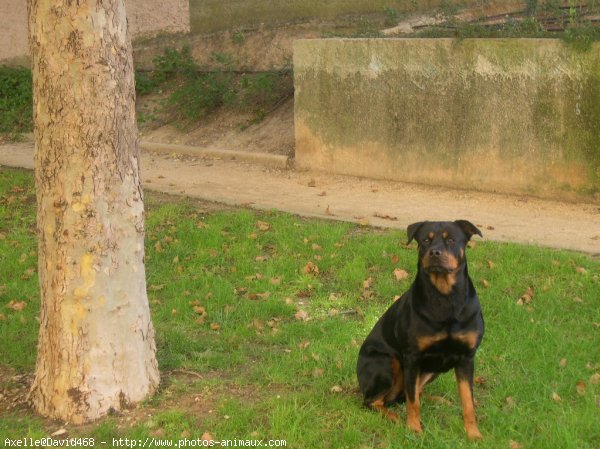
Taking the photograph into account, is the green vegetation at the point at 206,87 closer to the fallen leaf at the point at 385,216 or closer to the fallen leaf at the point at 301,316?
the fallen leaf at the point at 385,216

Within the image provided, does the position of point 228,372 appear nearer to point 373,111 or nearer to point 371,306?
point 371,306

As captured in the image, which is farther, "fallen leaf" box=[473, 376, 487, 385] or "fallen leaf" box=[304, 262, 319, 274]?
"fallen leaf" box=[304, 262, 319, 274]

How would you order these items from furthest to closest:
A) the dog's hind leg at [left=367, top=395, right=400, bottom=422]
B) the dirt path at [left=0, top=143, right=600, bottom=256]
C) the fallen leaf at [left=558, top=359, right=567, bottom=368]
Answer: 1. the dirt path at [left=0, top=143, right=600, bottom=256]
2. the fallen leaf at [left=558, top=359, right=567, bottom=368]
3. the dog's hind leg at [left=367, top=395, right=400, bottom=422]

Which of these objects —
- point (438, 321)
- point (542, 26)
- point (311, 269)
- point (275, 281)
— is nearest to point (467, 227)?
point (438, 321)

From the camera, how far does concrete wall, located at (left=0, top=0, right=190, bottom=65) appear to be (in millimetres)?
17516

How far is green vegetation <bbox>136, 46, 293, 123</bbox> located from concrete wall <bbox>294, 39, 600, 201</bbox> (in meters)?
2.27

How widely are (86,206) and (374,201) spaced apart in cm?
582

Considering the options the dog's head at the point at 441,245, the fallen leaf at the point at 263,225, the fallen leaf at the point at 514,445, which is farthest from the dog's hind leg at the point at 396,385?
the fallen leaf at the point at 263,225

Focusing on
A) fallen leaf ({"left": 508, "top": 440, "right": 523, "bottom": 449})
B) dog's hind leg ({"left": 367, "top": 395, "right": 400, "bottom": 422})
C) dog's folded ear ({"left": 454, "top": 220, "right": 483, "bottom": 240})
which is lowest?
fallen leaf ({"left": 508, "top": 440, "right": 523, "bottom": 449})

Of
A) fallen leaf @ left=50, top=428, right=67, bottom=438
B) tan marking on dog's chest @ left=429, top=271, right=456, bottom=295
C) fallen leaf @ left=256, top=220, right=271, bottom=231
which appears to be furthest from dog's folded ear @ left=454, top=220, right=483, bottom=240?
fallen leaf @ left=256, top=220, right=271, bottom=231

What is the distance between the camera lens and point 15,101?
16531 mm

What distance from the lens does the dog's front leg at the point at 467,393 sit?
4922 millimetres

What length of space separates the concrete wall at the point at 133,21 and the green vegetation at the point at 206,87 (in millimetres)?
1507

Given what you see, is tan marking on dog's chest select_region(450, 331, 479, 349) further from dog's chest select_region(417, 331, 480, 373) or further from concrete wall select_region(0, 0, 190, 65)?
concrete wall select_region(0, 0, 190, 65)
